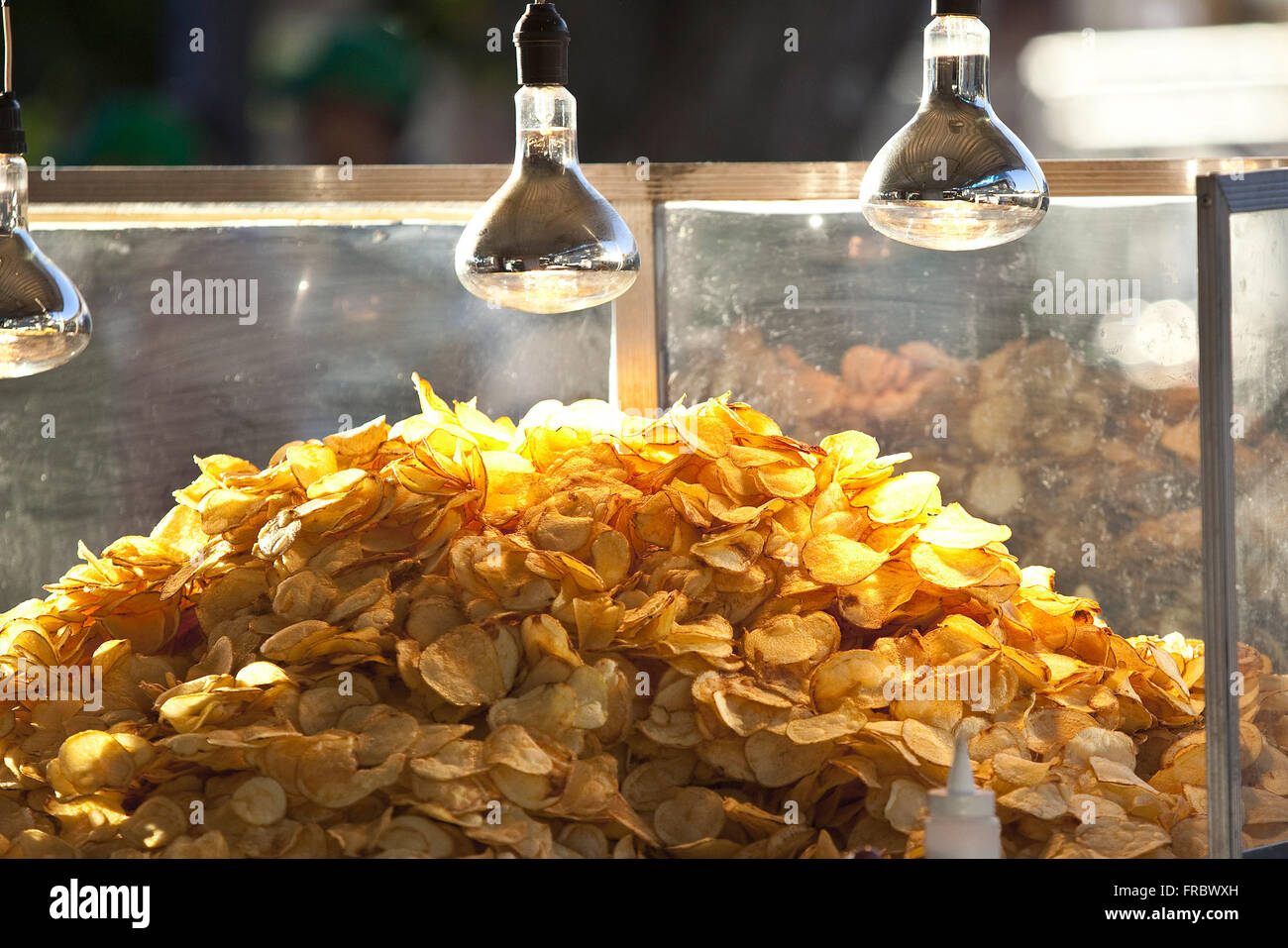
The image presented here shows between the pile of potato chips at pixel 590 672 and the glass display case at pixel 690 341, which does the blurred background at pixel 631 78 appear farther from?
the pile of potato chips at pixel 590 672

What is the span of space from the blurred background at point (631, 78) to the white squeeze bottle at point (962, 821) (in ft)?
4.12

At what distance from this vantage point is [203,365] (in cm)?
190

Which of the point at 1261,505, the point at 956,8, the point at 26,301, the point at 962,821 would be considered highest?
the point at 956,8

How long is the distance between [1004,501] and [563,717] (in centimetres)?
91

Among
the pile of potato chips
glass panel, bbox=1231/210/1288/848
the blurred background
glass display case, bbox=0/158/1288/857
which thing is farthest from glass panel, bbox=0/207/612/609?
glass panel, bbox=1231/210/1288/848

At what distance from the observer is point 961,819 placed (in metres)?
0.92

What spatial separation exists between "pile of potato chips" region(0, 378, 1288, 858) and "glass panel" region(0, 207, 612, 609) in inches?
17.8

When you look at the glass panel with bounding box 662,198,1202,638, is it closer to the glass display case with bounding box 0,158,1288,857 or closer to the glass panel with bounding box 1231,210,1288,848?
the glass display case with bounding box 0,158,1288,857

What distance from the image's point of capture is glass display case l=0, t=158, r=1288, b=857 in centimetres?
185

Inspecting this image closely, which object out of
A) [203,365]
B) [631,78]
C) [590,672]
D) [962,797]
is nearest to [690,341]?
[631,78]

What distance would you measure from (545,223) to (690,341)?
2.70ft

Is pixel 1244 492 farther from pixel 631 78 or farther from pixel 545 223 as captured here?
pixel 631 78

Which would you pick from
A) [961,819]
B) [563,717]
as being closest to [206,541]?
[563,717]
